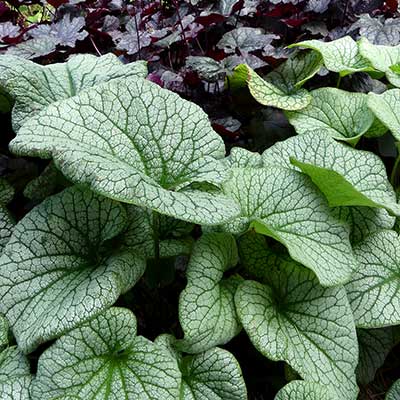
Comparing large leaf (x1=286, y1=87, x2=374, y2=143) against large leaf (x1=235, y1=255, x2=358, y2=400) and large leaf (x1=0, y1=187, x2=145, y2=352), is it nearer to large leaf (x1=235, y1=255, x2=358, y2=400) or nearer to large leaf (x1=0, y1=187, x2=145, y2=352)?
large leaf (x1=235, y1=255, x2=358, y2=400)

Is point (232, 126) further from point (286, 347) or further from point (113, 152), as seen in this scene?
point (286, 347)

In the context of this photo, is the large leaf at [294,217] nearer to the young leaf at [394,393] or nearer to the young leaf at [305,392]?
the young leaf at [305,392]

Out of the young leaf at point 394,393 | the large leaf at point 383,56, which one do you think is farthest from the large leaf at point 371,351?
the large leaf at point 383,56

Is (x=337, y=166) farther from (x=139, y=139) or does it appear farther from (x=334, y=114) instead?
(x=139, y=139)

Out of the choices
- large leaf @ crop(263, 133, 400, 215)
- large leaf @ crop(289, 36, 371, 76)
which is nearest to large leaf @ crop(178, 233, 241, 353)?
large leaf @ crop(263, 133, 400, 215)

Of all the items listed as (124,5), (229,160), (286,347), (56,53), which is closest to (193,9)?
(124,5)

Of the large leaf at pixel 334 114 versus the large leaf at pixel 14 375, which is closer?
the large leaf at pixel 14 375
